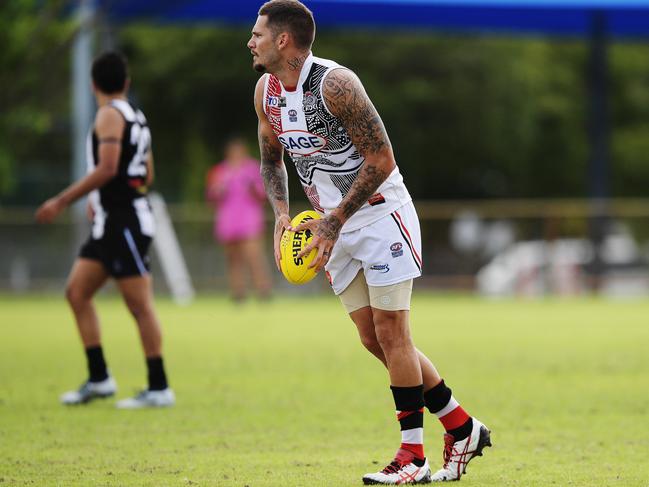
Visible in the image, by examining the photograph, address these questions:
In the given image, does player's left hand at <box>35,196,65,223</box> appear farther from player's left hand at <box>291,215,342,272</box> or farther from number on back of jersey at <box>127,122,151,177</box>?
player's left hand at <box>291,215,342,272</box>

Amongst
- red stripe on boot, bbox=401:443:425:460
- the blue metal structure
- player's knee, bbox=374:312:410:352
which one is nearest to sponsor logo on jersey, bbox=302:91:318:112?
player's knee, bbox=374:312:410:352

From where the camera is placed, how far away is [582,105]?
1779 inches

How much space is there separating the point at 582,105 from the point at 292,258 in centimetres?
4057

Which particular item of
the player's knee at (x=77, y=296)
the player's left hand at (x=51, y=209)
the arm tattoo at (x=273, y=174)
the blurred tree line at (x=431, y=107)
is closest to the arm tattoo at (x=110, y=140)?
the player's left hand at (x=51, y=209)

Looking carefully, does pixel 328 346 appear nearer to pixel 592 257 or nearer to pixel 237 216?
pixel 237 216

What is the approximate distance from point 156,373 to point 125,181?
1.39 m

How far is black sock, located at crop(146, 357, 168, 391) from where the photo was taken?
→ 8930mm

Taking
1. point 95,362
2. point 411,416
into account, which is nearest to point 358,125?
point 411,416

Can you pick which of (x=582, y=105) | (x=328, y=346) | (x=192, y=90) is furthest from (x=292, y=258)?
(x=582, y=105)

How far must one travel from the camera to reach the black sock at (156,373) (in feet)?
29.3

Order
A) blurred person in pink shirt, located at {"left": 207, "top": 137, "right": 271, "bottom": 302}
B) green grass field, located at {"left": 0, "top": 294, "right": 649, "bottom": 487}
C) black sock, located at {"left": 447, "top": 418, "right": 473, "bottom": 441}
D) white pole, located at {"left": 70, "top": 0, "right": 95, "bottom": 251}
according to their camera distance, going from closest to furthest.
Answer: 1. black sock, located at {"left": 447, "top": 418, "right": 473, "bottom": 441}
2. green grass field, located at {"left": 0, "top": 294, "right": 649, "bottom": 487}
3. blurred person in pink shirt, located at {"left": 207, "top": 137, "right": 271, "bottom": 302}
4. white pole, located at {"left": 70, "top": 0, "right": 95, "bottom": 251}

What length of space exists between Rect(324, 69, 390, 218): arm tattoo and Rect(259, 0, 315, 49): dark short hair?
0.85ft

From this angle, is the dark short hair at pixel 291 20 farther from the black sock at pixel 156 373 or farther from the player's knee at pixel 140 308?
the black sock at pixel 156 373

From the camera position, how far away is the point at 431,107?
41.5m
